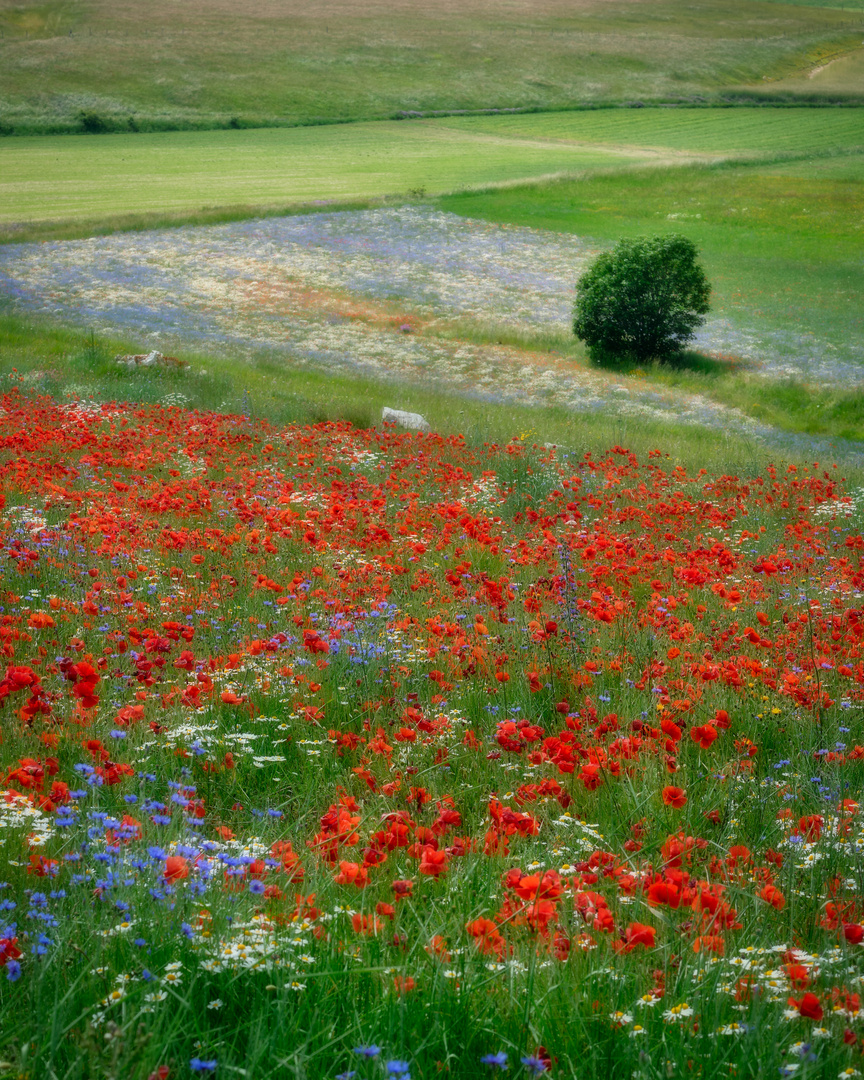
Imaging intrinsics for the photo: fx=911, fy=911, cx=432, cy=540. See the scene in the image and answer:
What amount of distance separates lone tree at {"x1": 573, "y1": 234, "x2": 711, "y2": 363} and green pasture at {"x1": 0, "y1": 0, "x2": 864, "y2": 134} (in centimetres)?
5544

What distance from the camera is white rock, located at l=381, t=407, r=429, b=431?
16.3 metres

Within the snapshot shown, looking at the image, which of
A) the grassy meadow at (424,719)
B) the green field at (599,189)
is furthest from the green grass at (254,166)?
the grassy meadow at (424,719)

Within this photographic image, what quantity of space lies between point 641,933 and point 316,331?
2845cm

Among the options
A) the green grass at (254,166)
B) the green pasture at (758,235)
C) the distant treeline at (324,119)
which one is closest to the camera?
the green pasture at (758,235)

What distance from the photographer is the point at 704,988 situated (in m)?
2.20

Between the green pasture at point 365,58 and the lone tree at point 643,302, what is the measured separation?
55.4 metres


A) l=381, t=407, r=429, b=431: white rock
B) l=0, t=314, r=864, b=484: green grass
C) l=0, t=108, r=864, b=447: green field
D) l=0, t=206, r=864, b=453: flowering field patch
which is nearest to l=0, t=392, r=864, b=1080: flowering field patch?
l=0, t=314, r=864, b=484: green grass

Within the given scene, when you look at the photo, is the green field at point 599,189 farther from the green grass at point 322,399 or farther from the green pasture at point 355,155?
the green grass at point 322,399

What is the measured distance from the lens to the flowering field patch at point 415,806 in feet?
6.74

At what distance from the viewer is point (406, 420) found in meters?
16.5

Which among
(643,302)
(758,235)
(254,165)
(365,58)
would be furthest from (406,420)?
(365,58)

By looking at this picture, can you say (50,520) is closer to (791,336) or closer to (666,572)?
(666,572)

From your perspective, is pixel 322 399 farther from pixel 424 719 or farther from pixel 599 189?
pixel 599 189

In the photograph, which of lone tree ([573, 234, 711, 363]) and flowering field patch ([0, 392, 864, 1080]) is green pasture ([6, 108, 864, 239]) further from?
flowering field patch ([0, 392, 864, 1080])
